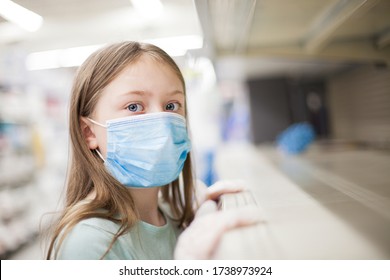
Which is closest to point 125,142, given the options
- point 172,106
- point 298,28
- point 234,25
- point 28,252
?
point 172,106

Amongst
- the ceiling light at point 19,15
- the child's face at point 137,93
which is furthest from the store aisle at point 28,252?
the child's face at point 137,93

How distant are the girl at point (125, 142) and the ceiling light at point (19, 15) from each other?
0.48 m

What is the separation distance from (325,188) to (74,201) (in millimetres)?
875

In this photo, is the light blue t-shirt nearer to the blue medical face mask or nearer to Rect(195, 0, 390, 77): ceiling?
the blue medical face mask

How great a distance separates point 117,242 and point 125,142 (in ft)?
0.94

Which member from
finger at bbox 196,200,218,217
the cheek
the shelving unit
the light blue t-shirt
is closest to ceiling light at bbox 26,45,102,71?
the cheek

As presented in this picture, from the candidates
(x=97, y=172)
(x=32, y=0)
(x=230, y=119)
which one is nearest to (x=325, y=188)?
(x=97, y=172)

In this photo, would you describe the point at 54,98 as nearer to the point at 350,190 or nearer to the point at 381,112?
the point at 381,112

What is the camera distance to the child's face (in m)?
0.90

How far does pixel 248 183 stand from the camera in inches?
51.8

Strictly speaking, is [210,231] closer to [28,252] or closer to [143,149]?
[143,149]

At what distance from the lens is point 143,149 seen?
957mm

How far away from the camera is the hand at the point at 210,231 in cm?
75

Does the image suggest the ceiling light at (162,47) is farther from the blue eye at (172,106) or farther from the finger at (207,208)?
the finger at (207,208)
